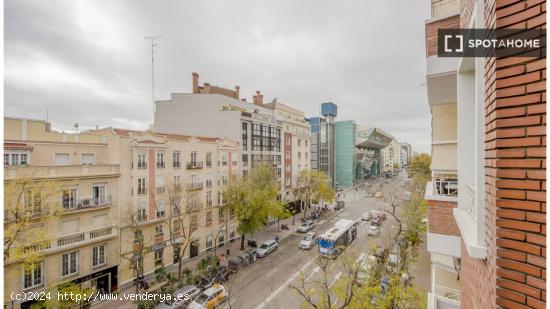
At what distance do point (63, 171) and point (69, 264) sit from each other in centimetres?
518

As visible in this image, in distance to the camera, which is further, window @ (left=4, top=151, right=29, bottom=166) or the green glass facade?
the green glass facade

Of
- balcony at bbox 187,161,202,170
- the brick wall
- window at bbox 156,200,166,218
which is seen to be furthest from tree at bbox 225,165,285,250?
the brick wall

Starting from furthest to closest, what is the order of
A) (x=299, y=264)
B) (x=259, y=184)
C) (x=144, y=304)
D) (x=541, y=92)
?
(x=259, y=184) < (x=299, y=264) < (x=144, y=304) < (x=541, y=92)

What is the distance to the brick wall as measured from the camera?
1.98 m

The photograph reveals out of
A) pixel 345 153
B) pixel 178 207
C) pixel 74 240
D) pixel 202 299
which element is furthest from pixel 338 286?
pixel 345 153

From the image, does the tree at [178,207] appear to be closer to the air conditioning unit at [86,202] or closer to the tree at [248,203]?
the tree at [248,203]

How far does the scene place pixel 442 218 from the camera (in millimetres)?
5730

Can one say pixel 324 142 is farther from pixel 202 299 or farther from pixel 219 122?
pixel 202 299

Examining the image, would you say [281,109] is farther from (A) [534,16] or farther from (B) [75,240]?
(A) [534,16]

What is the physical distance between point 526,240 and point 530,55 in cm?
148

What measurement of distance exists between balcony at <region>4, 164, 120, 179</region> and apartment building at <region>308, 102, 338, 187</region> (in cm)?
3989

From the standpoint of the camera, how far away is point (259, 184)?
2342 cm

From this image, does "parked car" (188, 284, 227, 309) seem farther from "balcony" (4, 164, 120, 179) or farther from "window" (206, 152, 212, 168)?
"window" (206, 152, 212, 168)

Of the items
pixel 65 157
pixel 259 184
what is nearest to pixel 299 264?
pixel 259 184
